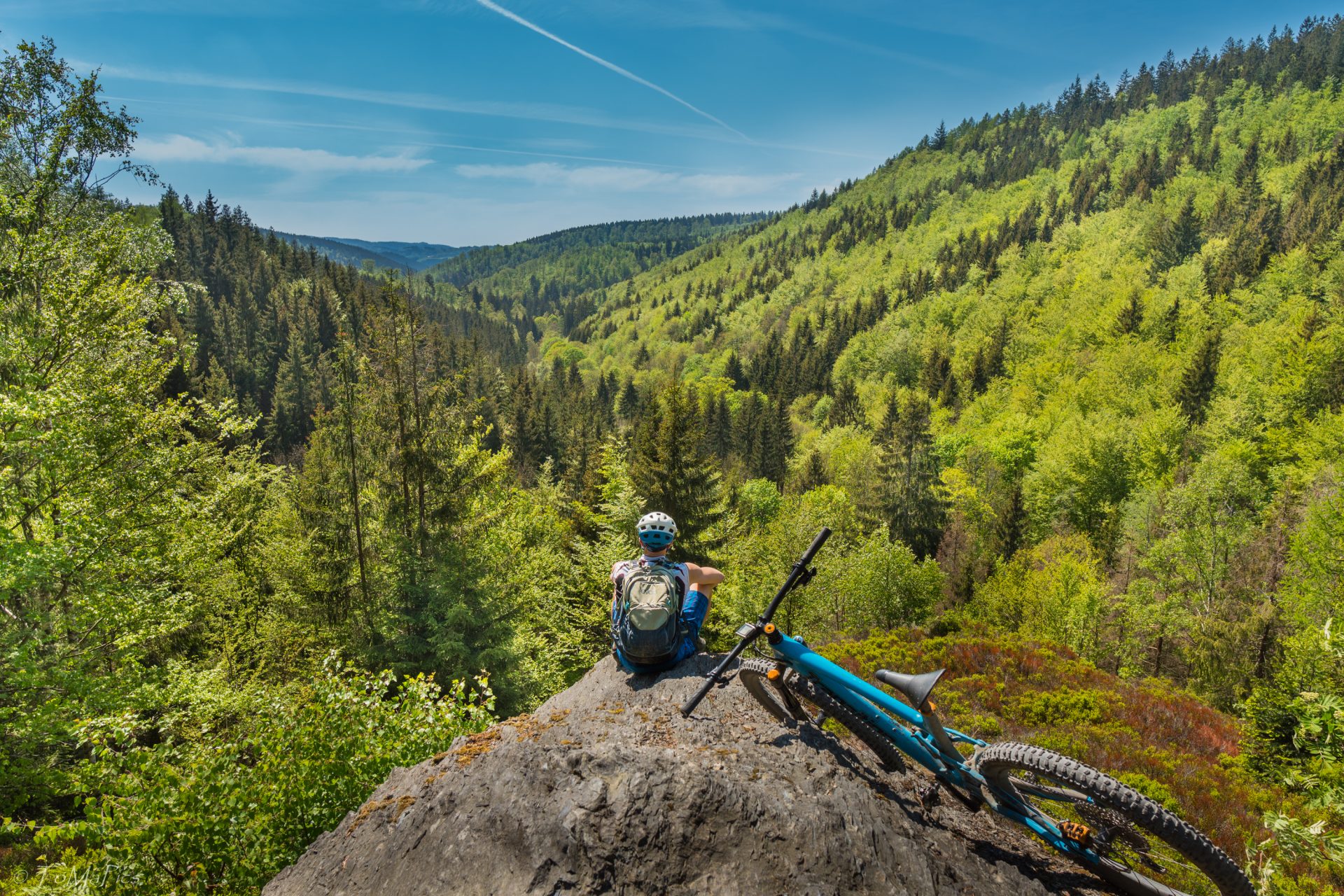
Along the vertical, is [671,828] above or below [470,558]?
above

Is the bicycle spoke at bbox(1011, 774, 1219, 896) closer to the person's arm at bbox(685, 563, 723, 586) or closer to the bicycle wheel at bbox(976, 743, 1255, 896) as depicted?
the bicycle wheel at bbox(976, 743, 1255, 896)

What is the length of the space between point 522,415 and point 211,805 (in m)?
62.7

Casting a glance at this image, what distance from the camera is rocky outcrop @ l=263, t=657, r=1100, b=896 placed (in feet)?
11.3

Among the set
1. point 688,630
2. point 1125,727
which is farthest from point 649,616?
point 1125,727

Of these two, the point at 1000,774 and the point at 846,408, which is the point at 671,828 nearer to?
the point at 1000,774

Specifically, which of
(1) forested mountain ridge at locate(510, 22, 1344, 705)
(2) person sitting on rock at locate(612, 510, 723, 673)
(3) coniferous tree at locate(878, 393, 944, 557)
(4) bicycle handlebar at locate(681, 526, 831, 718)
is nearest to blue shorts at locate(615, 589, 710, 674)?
(2) person sitting on rock at locate(612, 510, 723, 673)

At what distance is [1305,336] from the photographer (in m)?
54.4

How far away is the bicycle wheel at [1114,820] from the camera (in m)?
3.19

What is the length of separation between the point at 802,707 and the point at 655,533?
2.10 m

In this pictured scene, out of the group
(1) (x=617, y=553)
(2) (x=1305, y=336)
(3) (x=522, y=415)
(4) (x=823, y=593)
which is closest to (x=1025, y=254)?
(2) (x=1305, y=336)

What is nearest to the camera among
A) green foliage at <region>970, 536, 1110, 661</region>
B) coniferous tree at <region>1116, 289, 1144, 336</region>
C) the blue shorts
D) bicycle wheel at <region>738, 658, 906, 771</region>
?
bicycle wheel at <region>738, 658, 906, 771</region>

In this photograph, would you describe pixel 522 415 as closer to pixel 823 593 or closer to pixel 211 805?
pixel 823 593

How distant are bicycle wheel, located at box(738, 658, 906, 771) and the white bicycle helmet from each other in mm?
Answer: 1517

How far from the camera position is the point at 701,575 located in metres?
6.30
